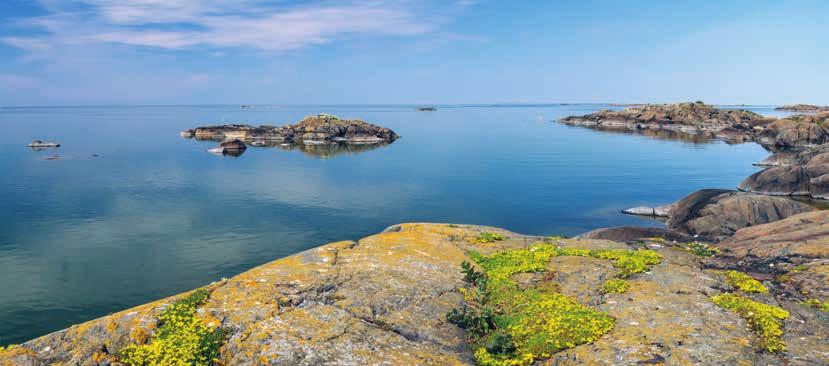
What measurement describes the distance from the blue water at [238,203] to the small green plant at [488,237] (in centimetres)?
1875

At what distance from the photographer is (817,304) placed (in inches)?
508

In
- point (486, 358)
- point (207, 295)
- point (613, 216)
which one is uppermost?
point (207, 295)

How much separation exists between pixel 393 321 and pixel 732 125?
626 feet

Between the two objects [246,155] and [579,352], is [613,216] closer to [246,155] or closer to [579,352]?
[579,352]

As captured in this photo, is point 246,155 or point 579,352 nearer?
point 579,352

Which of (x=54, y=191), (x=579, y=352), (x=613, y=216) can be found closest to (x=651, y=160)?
(x=613, y=216)

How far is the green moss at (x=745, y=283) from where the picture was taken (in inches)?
546

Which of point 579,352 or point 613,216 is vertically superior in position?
point 579,352

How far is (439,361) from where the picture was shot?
1050cm

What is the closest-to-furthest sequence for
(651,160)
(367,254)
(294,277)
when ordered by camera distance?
(294,277)
(367,254)
(651,160)

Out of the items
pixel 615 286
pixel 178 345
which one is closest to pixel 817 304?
pixel 615 286

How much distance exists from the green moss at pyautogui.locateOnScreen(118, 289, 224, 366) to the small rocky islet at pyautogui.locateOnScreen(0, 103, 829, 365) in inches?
1.2

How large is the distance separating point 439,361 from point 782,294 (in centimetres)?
1126

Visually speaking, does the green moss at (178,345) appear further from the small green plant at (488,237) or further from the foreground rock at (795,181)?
the foreground rock at (795,181)
